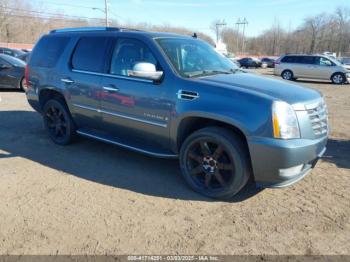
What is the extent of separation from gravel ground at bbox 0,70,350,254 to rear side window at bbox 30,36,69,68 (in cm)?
169

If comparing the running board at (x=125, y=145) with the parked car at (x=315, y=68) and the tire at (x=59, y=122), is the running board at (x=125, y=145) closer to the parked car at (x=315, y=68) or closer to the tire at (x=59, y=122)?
the tire at (x=59, y=122)

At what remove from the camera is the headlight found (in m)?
3.43

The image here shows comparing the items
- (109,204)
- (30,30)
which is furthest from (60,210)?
(30,30)

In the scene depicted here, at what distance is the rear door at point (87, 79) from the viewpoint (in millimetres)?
5020

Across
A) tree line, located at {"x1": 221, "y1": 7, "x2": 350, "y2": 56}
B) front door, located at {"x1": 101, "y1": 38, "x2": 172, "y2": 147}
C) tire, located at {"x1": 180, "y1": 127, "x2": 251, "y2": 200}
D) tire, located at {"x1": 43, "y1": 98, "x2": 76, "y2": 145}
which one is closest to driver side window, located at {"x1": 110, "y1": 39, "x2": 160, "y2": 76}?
front door, located at {"x1": 101, "y1": 38, "x2": 172, "y2": 147}

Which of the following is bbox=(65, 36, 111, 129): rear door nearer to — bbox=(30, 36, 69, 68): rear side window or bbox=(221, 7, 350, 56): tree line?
bbox=(30, 36, 69, 68): rear side window

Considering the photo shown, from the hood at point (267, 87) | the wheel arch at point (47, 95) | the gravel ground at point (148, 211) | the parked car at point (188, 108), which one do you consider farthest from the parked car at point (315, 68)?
the wheel arch at point (47, 95)

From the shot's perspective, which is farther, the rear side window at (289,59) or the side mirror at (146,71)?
the rear side window at (289,59)

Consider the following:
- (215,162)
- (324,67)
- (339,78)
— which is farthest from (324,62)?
(215,162)

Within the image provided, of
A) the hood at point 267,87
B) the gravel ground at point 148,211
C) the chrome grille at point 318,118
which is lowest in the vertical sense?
the gravel ground at point 148,211

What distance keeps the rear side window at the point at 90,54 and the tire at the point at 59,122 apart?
2.77 feet

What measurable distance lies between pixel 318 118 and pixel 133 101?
234 centimetres

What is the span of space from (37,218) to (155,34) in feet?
9.45

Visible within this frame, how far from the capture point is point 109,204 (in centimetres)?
385
